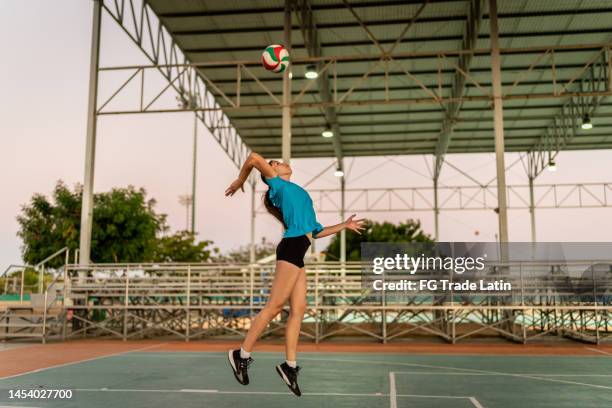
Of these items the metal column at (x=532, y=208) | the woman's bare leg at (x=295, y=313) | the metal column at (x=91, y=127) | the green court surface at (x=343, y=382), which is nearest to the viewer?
the woman's bare leg at (x=295, y=313)

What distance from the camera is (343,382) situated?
331 inches

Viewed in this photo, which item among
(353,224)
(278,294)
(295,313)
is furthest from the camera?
(353,224)

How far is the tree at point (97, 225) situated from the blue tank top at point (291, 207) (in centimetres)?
2261

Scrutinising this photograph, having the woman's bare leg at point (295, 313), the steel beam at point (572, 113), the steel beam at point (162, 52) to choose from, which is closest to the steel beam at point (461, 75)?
the steel beam at point (572, 113)

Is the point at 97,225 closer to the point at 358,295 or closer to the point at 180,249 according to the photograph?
the point at 180,249

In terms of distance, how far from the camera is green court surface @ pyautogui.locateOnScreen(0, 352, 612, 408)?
6.77m

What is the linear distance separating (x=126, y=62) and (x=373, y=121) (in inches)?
797

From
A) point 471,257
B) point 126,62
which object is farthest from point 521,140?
point 126,62

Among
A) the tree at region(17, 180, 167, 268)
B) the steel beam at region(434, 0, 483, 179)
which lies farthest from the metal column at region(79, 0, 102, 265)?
the steel beam at region(434, 0, 483, 179)

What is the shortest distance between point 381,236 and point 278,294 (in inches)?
2067

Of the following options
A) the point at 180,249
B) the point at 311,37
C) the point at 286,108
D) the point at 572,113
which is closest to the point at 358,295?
the point at 286,108

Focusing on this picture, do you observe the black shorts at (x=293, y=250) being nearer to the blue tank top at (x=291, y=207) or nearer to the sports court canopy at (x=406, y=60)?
the blue tank top at (x=291, y=207)

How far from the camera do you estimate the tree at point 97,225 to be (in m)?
26.7

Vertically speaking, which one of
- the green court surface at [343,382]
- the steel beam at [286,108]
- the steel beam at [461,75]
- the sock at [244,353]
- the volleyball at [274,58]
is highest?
the steel beam at [461,75]
